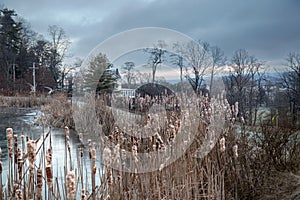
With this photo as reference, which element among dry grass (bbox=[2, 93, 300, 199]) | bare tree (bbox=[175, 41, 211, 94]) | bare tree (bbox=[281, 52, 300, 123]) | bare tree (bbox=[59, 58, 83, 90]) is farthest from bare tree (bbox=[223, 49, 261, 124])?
bare tree (bbox=[59, 58, 83, 90])

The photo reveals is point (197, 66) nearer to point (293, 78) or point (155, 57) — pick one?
point (155, 57)

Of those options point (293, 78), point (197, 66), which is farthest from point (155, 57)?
point (293, 78)

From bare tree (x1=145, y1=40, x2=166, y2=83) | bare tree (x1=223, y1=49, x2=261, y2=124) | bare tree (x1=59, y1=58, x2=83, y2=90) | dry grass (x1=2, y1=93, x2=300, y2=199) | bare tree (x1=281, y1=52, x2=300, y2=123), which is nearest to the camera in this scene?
dry grass (x1=2, y1=93, x2=300, y2=199)

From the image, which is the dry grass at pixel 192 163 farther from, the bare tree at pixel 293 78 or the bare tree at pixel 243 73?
the bare tree at pixel 243 73

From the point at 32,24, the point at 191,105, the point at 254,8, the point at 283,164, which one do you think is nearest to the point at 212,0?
the point at 254,8

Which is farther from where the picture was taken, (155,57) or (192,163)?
(155,57)

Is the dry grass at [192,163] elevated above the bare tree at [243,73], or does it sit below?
below

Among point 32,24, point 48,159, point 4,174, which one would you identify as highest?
point 32,24

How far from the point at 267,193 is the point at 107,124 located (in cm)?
352

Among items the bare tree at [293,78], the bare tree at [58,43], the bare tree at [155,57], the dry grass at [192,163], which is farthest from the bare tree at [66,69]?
the dry grass at [192,163]

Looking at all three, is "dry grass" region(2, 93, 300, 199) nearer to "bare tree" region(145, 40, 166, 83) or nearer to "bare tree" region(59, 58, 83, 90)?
"bare tree" region(145, 40, 166, 83)

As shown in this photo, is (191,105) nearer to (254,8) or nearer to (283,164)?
(283,164)

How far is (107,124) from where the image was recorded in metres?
5.41

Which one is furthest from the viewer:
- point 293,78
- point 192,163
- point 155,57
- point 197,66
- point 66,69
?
point 66,69
